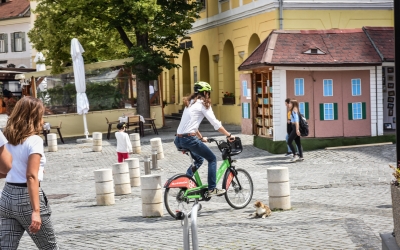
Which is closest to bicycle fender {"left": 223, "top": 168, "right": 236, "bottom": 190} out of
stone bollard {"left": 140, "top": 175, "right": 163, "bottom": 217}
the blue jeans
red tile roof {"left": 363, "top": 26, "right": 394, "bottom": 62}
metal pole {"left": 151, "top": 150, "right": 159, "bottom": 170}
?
the blue jeans

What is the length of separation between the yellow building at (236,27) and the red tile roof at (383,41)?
18.2 feet

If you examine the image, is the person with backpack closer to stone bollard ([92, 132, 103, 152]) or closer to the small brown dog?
stone bollard ([92, 132, 103, 152])

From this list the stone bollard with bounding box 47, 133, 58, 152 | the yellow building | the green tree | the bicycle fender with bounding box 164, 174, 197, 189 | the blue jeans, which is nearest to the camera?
the bicycle fender with bounding box 164, 174, 197, 189

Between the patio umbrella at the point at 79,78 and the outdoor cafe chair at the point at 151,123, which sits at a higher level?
the patio umbrella at the point at 79,78

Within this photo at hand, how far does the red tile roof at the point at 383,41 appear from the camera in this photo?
23.0 metres

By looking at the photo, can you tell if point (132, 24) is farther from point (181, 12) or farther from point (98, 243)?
point (98, 243)

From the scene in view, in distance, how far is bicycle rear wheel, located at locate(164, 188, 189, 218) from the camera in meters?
11.6

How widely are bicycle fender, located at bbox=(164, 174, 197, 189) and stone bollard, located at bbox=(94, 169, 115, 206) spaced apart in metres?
2.81

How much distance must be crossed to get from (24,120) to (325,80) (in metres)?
17.1

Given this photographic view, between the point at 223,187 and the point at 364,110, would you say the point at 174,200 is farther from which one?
the point at 364,110

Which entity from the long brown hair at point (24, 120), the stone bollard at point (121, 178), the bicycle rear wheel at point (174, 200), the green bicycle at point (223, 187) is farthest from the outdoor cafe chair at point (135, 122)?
the long brown hair at point (24, 120)

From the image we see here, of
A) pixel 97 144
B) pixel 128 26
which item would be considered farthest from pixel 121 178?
pixel 128 26

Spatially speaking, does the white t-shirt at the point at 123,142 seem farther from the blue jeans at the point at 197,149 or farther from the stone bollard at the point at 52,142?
the stone bollard at the point at 52,142

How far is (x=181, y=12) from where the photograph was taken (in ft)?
112
